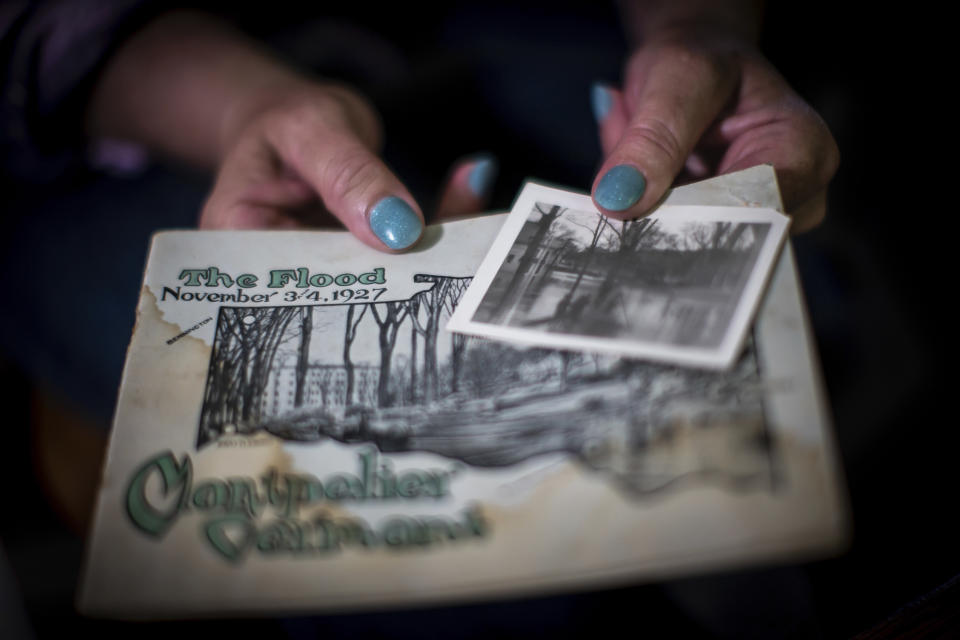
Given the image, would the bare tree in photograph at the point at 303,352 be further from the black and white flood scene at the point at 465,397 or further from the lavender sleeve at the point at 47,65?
the lavender sleeve at the point at 47,65

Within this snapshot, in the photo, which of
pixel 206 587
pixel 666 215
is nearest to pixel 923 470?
pixel 666 215

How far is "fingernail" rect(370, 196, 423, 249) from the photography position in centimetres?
53

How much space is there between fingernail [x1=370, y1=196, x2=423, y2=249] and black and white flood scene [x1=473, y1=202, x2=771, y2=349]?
0.26 ft

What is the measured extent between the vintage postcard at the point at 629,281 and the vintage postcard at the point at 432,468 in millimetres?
14

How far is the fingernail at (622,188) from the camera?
1.68ft

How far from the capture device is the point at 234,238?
0.57 meters

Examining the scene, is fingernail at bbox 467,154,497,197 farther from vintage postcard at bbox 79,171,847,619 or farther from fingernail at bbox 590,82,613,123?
vintage postcard at bbox 79,171,847,619

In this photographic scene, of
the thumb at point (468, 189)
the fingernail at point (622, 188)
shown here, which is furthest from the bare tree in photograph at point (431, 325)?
the thumb at point (468, 189)

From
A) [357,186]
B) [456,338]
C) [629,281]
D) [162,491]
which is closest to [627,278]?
[629,281]

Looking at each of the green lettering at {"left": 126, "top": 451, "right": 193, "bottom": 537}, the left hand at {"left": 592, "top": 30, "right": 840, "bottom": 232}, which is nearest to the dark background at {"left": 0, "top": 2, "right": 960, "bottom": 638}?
the left hand at {"left": 592, "top": 30, "right": 840, "bottom": 232}

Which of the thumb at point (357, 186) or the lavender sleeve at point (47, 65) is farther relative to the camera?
the lavender sleeve at point (47, 65)

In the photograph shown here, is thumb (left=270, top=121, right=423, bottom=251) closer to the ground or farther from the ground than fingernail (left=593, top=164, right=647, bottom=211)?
farther from the ground

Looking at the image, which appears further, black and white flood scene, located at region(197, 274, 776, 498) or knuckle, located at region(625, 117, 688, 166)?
knuckle, located at region(625, 117, 688, 166)

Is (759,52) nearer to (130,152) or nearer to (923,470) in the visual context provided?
(923,470)
